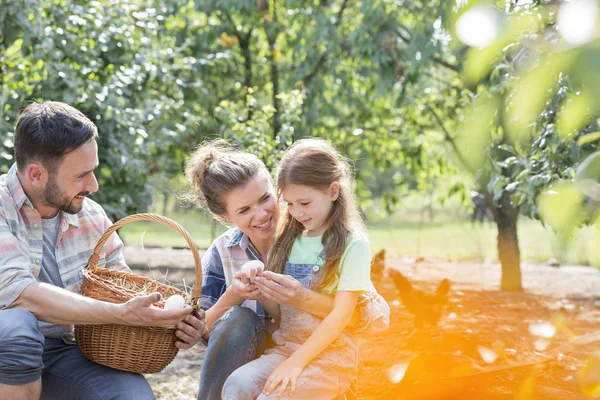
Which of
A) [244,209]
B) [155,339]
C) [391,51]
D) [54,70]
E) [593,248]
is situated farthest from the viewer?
[391,51]

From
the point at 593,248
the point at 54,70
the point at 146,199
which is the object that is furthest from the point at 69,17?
the point at 593,248

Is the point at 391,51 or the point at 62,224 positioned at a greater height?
the point at 391,51

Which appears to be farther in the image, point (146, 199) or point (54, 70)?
point (146, 199)

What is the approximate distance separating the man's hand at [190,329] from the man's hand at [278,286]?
0.27 meters

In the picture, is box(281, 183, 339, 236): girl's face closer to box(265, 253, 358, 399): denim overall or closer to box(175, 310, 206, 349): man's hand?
box(265, 253, 358, 399): denim overall

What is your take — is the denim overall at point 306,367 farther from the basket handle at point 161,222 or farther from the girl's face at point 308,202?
the basket handle at point 161,222

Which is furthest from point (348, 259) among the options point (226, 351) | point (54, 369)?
point (54, 369)

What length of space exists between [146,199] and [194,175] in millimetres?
2281

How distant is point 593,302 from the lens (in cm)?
606

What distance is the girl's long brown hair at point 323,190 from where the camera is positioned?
7.70ft

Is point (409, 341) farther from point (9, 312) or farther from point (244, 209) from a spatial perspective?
point (9, 312)

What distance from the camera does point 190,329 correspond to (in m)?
2.31

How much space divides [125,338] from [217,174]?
0.65 metres

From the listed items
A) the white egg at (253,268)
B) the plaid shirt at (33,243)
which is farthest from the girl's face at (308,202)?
the plaid shirt at (33,243)
